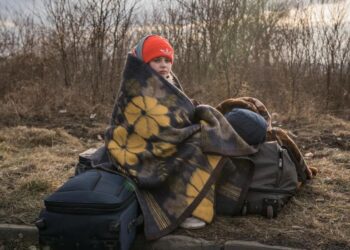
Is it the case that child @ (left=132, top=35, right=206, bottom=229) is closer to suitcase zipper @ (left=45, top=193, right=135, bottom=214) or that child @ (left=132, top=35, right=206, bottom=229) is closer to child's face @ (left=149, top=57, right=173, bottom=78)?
child's face @ (left=149, top=57, right=173, bottom=78)

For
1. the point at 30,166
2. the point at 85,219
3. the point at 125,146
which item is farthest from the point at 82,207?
the point at 30,166

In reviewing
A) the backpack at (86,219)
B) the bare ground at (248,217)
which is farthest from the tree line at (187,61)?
the backpack at (86,219)

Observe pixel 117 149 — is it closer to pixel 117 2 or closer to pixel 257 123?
pixel 257 123

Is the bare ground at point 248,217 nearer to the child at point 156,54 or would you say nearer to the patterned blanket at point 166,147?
the patterned blanket at point 166,147

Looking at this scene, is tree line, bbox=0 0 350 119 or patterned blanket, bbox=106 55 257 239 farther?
tree line, bbox=0 0 350 119

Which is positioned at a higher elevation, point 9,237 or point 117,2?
point 117,2

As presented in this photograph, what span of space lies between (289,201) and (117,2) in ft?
26.2

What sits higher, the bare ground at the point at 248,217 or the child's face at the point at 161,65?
the child's face at the point at 161,65

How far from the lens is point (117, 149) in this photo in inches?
141

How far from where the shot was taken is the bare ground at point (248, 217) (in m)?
3.37

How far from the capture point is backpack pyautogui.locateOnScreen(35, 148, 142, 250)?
2.91 meters

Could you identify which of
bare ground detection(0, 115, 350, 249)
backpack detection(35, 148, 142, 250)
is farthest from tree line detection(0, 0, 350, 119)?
backpack detection(35, 148, 142, 250)

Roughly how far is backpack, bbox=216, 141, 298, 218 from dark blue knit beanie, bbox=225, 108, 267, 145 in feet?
0.40

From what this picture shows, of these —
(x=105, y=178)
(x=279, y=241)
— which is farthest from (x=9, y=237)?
(x=279, y=241)
